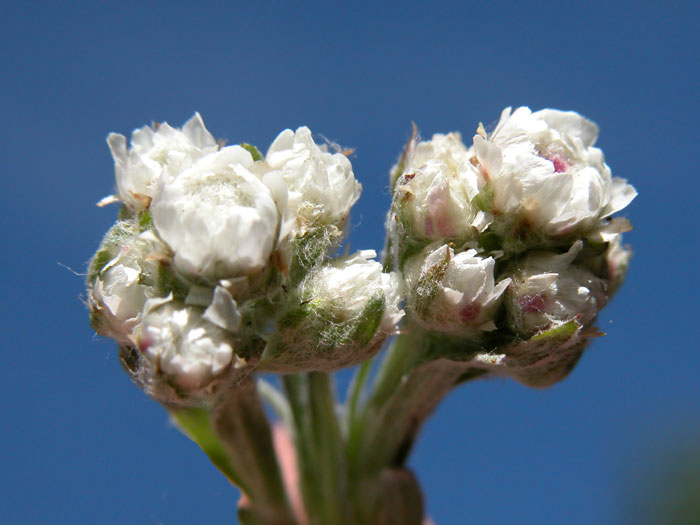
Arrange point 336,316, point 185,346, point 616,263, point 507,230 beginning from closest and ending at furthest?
point 185,346 → point 336,316 → point 507,230 → point 616,263

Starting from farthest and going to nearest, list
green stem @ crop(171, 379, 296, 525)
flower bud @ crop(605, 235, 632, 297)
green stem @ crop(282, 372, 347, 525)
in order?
green stem @ crop(282, 372, 347, 525), green stem @ crop(171, 379, 296, 525), flower bud @ crop(605, 235, 632, 297)

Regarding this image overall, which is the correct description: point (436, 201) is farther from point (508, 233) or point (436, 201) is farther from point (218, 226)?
point (218, 226)

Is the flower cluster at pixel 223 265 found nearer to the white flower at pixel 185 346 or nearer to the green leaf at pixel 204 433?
the white flower at pixel 185 346

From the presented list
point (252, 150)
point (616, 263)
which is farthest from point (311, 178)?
point (616, 263)

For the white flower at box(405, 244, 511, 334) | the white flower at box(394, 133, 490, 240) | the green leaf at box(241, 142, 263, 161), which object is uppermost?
the green leaf at box(241, 142, 263, 161)

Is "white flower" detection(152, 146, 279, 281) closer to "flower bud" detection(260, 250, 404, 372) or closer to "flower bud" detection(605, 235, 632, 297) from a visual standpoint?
"flower bud" detection(260, 250, 404, 372)

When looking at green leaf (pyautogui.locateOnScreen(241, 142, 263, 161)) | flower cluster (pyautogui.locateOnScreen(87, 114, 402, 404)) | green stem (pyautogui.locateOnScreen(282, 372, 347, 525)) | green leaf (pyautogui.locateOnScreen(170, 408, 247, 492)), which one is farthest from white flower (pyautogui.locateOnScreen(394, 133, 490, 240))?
green leaf (pyautogui.locateOnScreen(170, 408, 247, 492))
